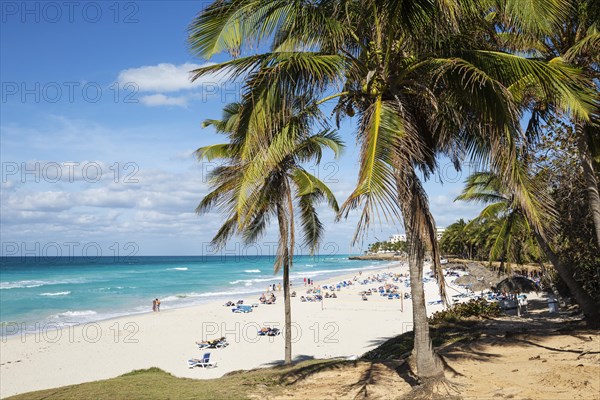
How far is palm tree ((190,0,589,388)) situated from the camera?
501 centimetres

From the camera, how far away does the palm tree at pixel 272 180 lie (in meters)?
5.43

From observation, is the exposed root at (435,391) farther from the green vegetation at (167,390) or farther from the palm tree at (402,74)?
the green vegetation at (167,390)

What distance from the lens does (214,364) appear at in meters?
15.4

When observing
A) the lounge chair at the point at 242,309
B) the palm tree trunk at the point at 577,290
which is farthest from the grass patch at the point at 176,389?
the lounge chair at the point at 242,309

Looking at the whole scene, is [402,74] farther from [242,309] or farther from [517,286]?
[242,309]

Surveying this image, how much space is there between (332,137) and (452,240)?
61022 millimetres

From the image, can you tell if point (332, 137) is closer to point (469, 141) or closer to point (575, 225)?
point (469, 141)

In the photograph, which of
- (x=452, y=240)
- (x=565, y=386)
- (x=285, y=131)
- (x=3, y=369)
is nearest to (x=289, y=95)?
(x=285, y=131)

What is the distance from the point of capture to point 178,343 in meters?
20.2

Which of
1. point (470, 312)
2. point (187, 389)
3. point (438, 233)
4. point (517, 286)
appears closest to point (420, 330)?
point (187, 389)

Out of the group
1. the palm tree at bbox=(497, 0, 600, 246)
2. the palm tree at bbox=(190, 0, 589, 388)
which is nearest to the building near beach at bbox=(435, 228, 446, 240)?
the palm tree at bbox=(190, 0, 589, 388)

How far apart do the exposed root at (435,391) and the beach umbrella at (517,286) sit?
42.3ft

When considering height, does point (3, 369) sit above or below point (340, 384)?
below

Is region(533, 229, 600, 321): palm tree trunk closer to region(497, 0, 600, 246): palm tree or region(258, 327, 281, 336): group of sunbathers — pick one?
region(497, 0, 600, 246): palm tree
